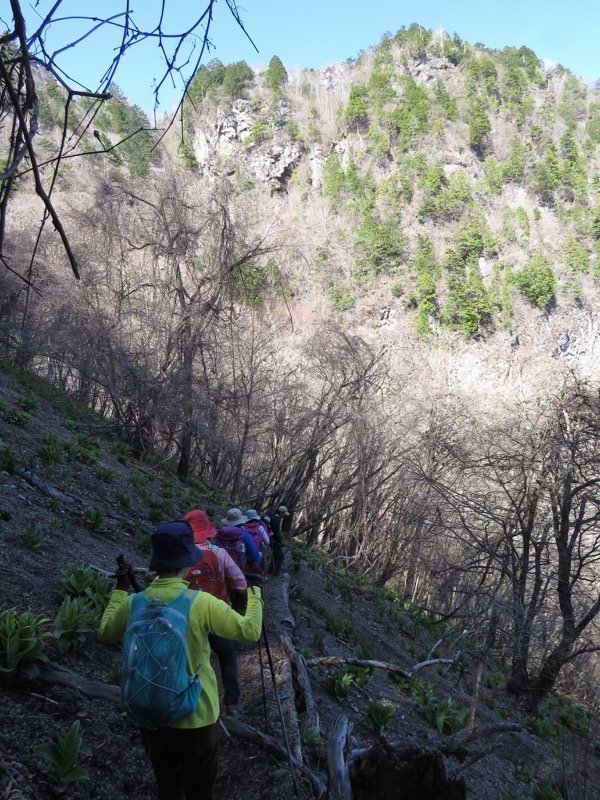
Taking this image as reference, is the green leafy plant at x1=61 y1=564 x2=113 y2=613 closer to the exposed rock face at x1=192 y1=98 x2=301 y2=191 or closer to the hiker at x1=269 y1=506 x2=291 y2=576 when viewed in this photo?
the hiker at x1=269 y1=506 x2=291 y2=576

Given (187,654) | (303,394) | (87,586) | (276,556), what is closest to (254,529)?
(87,586)

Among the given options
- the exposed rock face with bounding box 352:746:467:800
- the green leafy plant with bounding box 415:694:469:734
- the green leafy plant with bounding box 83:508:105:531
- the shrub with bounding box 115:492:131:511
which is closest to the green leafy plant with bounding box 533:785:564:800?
the green leafy plant with bounding box 415:694:469:734

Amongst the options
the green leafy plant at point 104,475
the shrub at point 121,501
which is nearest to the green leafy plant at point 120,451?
the green leafy plant at point 104,475

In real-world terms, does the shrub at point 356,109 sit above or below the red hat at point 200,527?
above

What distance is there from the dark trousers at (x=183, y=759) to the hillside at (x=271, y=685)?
0.89 metres

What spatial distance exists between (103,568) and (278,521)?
3819 millimetres

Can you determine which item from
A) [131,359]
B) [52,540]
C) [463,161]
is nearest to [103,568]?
[52,540]

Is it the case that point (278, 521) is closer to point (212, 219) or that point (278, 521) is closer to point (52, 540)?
point (52, 540)

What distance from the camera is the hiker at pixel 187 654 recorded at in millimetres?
2350

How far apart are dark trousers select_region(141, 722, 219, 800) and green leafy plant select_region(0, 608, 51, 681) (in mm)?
1485

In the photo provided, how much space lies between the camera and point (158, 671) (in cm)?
223

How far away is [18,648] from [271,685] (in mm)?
2328

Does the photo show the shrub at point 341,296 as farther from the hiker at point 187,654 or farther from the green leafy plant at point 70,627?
the hiker at point 187,654

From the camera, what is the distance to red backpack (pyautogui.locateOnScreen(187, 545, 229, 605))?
159 inches
